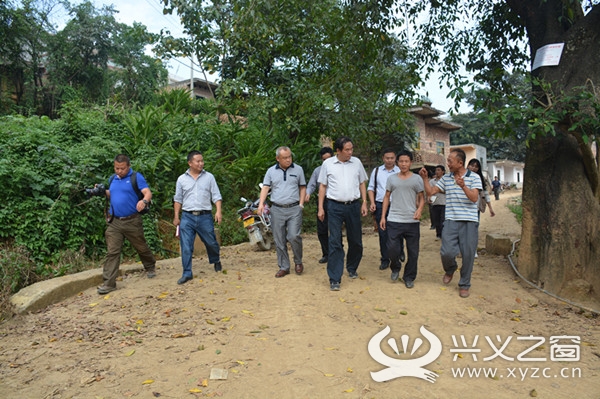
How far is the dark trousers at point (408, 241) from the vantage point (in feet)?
17.8

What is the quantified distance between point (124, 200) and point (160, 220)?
265cm

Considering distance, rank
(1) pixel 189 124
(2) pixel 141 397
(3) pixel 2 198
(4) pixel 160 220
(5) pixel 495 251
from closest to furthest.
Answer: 1. (2) pixel 141 397
2. (3) pixel 2 198
3. (5) pixel 495 251
4. (4) pixel 160 220
5. (1) pixel 189 124

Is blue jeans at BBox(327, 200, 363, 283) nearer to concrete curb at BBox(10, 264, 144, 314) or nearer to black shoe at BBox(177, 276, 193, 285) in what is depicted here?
black shoe at BBox(177, 276, 193, 285)

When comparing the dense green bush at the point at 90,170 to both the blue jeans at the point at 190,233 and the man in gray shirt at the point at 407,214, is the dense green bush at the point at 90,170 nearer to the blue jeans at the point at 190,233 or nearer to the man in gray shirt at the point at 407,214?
the blue jeans at the point at 190,233

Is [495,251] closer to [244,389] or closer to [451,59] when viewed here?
[451,59]

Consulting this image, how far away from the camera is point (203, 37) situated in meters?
10.7

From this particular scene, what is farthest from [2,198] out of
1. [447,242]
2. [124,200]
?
[447,242]

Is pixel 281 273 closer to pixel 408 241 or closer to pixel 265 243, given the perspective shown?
pixel 408 241

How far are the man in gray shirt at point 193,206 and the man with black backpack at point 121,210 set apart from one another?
1.54 feet

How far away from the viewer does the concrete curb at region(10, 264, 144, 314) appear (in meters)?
5.08

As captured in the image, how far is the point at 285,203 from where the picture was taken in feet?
19.2

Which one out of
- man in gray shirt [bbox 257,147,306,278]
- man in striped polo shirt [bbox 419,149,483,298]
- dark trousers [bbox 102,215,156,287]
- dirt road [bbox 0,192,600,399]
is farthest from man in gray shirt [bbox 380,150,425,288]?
dark trousers [bbox 102,215,156,287]

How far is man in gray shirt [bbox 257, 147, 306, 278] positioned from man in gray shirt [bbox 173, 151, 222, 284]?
74 cm

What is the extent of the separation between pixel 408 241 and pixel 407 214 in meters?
0.34
